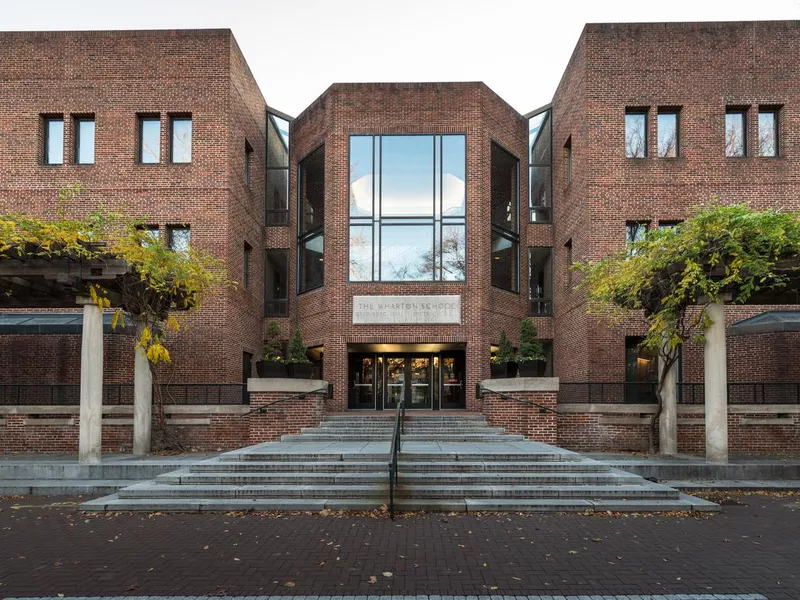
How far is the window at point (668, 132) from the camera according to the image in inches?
676

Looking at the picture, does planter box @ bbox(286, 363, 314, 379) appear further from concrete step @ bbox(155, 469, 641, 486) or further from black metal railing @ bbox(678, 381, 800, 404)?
black metal railing @ bbox(678, 381, 800, 404)

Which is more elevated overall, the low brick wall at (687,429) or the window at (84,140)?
the window at (84,140)

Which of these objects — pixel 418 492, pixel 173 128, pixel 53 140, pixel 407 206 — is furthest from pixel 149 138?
pixel 418 492

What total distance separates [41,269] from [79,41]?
10.1m

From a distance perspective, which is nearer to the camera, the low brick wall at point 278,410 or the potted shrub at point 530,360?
the low brick wall at point 278,410

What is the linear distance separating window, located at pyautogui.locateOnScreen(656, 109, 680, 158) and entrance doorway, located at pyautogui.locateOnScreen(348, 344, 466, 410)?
28.5 feet

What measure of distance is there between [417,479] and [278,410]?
5.57m

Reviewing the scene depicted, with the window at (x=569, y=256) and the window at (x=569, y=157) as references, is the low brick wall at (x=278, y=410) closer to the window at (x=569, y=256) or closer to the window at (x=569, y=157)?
the window at (x=569, y=256)

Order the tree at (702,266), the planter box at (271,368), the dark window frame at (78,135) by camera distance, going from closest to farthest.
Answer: the tree at (702,266) → the planter box at (271,368) → the dark window frame at (78,135)

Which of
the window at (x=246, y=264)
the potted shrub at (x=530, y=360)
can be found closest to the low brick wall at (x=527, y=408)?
the potted shrub at (x=530, y=360)

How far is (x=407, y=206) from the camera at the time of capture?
60.3 feet

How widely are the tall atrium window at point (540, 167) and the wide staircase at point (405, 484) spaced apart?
1115cm

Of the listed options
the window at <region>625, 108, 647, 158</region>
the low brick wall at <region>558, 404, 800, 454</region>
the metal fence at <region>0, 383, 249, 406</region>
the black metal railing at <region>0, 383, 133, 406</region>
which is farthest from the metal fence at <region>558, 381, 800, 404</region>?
the black metal railing at <region>0, 383, 133, 406</region>

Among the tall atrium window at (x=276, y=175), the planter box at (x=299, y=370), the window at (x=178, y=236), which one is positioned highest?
the tall atrium window at (x=276, y=175)
